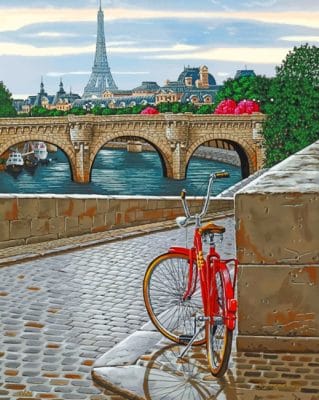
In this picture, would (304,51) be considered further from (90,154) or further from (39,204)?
(39,204)

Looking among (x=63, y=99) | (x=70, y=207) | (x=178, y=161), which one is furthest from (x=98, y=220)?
(x=63, y=99)

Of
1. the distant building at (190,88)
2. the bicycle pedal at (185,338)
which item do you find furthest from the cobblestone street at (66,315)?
the distant building at (190,88)

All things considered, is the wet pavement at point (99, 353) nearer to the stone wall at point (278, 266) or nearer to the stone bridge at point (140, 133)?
the stone wall at point (278, 266)

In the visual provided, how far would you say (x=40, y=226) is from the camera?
9984 millimetres

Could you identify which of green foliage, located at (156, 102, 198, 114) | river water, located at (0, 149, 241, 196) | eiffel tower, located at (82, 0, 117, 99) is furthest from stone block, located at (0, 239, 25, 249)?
eiffel tower, located at (82, 0, 117, 99)

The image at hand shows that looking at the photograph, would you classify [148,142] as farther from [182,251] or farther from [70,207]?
[182,251]

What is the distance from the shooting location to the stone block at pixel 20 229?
9695 mm

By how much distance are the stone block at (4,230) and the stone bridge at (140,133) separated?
145 ft

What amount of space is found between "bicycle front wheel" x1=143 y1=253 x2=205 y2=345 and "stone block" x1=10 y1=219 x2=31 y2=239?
3.84 metres

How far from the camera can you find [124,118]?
54.5 meters

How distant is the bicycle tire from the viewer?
4.73 m

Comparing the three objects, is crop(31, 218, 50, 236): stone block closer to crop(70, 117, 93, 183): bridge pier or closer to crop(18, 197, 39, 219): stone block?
crop(18, 197, 39, 219): stone block

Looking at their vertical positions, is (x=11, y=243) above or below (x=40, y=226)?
below

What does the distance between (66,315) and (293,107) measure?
33527mm
